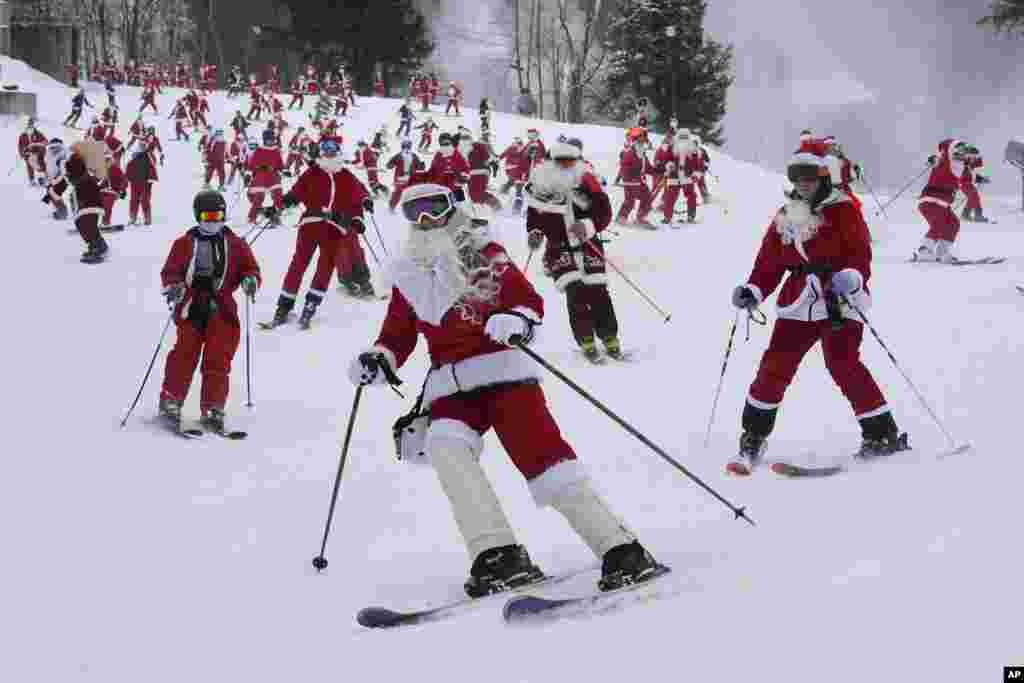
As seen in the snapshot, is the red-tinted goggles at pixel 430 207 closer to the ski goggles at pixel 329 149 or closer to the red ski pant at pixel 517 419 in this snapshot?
the red ski pant at pixel 517 419

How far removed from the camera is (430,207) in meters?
4.16

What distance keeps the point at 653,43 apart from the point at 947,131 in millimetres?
13288

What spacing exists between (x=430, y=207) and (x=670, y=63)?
33.5 meters

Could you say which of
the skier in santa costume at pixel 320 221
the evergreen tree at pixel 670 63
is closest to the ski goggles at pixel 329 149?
the skier in santa costume at pixel 320 221

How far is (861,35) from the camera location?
150 feet

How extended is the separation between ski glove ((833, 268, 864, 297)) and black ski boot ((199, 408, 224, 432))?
3.89 m

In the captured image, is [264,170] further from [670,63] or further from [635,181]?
[670,63]

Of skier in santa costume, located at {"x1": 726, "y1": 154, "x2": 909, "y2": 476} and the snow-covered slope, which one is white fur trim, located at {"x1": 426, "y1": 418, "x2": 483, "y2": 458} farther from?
skier in santa costume, located at {"x1": 726, "y1": 154, "x2": 909, "y2": 476}

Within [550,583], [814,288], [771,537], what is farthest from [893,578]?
[814,288]

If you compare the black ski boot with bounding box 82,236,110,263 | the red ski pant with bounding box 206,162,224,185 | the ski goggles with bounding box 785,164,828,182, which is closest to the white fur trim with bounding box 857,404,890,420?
the ski goggles with bounding box 785,164,828,182

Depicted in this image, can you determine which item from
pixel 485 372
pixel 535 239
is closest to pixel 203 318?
pixel 535 239

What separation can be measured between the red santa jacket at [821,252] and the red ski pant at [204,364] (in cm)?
356

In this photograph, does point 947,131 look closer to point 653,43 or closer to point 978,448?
point 653,43

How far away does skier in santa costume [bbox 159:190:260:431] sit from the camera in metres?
6.86
